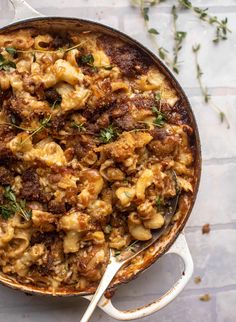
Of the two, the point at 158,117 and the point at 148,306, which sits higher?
the point at 158,117

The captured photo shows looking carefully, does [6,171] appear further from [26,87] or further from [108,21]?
[108,21]

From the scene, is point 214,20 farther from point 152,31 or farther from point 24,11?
point 24,11

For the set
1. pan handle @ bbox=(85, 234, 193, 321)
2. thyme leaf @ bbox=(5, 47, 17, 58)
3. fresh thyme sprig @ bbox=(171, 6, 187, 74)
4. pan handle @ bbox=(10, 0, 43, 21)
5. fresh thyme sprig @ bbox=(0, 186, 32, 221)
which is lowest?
pan handle @ bbox=(85, 234, 193, 321)

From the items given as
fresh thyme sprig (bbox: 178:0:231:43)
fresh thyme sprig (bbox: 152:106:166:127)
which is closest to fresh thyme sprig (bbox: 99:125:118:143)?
fresh thyme sprig (bbox: 152:106:166:127)

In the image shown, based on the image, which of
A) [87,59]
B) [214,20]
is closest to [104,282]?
[87,59]

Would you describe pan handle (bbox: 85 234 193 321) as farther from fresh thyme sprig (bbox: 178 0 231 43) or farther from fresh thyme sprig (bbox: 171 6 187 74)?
fresh thyme sprig (bbox: 178 0 231 43)

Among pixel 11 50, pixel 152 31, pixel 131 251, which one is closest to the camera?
pixel 11 50
